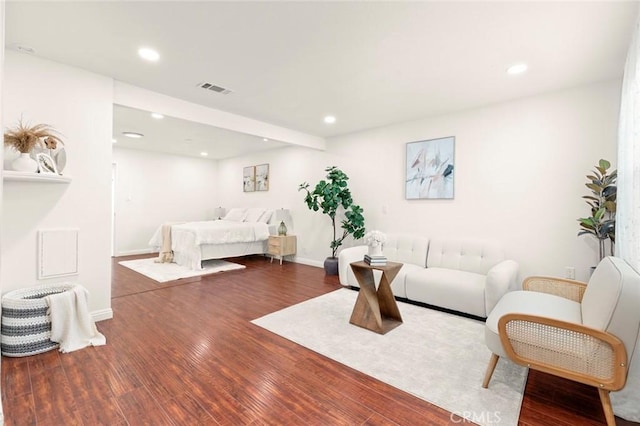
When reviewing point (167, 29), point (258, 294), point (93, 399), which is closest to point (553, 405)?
point (93, 399)

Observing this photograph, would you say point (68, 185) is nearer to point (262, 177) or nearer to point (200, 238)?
point (200, 238)

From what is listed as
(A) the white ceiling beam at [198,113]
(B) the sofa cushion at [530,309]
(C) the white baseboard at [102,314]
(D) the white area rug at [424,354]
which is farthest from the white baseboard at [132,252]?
(B) the sofa cushion at [530,309]

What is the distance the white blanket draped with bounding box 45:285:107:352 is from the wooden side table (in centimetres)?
229

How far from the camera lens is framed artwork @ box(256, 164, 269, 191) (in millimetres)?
6864

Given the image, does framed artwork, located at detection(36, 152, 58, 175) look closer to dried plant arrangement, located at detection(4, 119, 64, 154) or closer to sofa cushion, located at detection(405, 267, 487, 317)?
dried plant arrangement, located at detection(4, 119, 64, 154)

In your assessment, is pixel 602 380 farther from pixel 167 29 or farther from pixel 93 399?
pixel 167 29

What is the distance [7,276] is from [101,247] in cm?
68

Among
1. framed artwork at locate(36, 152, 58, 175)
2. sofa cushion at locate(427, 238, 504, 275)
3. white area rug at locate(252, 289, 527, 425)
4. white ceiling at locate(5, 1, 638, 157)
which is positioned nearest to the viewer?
white area rug at locate(252, 289, 527, 425)

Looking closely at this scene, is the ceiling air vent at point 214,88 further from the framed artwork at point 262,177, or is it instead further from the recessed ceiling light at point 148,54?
the framed artwork at point 262,177

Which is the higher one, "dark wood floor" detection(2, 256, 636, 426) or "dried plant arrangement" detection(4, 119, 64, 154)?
"dried plant arrangement" detection(4, 119, 64, 154)

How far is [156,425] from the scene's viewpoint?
1586mm

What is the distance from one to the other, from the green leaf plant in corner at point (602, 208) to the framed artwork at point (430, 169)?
1457 millimetres

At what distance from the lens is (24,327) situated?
2.27 m

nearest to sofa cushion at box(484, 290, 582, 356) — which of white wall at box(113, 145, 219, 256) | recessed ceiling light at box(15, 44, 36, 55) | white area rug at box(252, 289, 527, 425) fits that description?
white area rug at box(252, 289, 527, 425)
